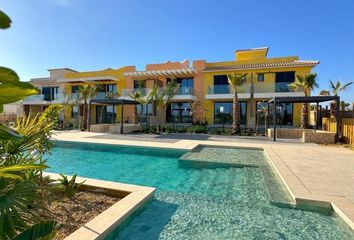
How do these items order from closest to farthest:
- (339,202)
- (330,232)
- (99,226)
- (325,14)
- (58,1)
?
1. (99,226)
2. (330,232)
3. (339,202)
4. (58,1)
5. (325,14)

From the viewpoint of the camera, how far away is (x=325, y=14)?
12391mm

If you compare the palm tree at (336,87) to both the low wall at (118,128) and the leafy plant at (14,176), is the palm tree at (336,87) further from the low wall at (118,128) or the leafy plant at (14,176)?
the leafy plant at (14,176)

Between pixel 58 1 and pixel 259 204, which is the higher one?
pixel 58 1

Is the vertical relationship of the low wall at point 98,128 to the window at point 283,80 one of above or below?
below

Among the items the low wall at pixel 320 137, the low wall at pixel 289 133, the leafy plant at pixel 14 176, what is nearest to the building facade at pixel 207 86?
the low wall at pixel 289 133

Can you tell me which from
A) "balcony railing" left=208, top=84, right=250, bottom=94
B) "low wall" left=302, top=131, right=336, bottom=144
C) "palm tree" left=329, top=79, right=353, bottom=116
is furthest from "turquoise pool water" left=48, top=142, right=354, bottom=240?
"balcony railing" left=208, top=84, right=250, bottom=94

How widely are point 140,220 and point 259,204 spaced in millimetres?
2638

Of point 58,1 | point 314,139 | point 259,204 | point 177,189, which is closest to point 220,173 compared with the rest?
point 177,189

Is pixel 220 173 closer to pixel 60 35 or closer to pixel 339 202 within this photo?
pixel 339 202

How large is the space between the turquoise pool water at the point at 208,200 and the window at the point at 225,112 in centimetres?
1323

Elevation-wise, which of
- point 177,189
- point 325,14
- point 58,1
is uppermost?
point 325,14

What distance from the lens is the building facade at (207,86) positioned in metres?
21.5

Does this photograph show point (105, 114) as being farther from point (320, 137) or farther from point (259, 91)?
point (320, 137)

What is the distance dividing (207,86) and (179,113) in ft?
13.4
